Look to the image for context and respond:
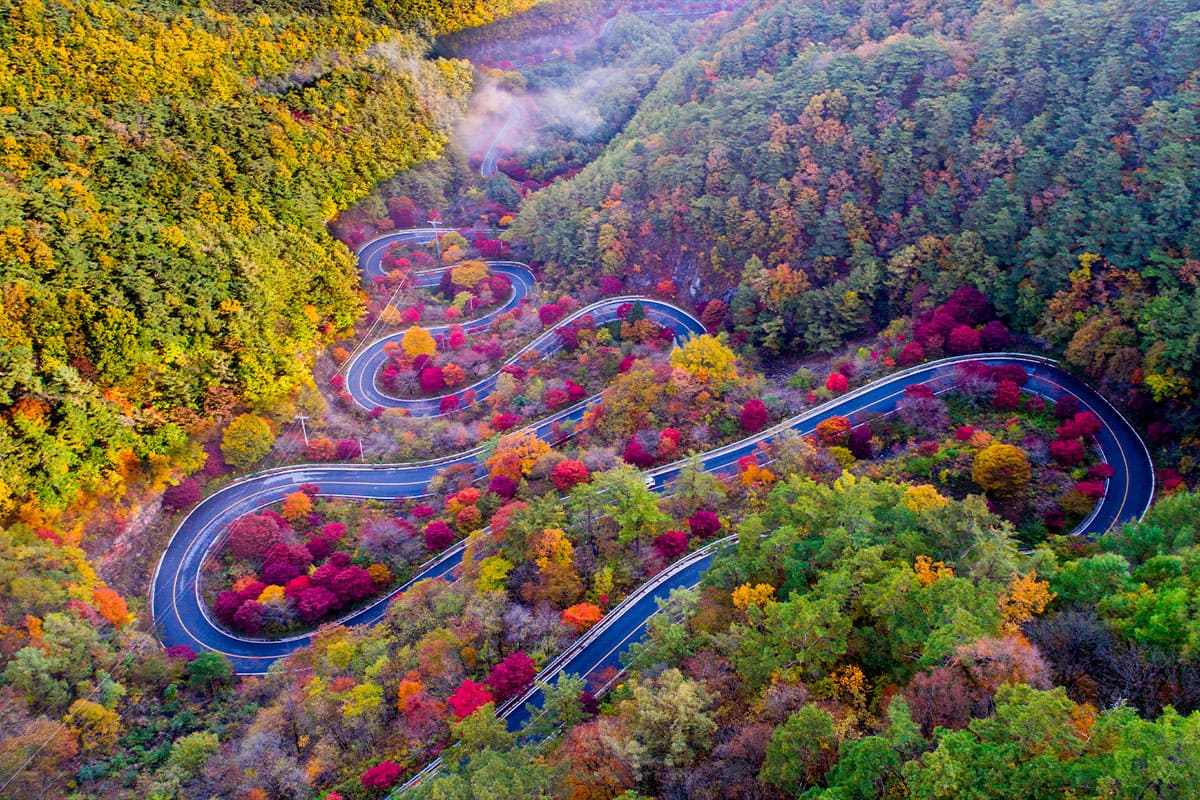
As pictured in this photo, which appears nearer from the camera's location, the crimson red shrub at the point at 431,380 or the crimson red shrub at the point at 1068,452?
the crimson red shrub at the point at 1068,452

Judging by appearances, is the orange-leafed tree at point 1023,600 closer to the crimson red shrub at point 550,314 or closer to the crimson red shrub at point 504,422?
the crimson red shrub at point 504,422

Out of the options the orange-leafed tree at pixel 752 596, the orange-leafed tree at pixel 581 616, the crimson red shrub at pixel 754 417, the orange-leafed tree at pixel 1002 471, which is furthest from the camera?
the crimson red shrub at pixel 754 417

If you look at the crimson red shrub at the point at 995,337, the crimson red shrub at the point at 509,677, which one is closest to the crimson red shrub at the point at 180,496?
the crimson red shrub at the point at 509,677

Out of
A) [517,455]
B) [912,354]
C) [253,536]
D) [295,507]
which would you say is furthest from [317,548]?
[912,354]

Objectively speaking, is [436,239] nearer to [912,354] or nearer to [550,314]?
[550,314]

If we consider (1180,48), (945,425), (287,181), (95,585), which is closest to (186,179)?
(287,181)

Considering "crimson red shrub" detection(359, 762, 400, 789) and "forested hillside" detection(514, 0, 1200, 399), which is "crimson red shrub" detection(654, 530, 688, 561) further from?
"forested hillside" detection(514, 0, 1200, 399)

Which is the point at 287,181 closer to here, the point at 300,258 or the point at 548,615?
the point at 300,258
